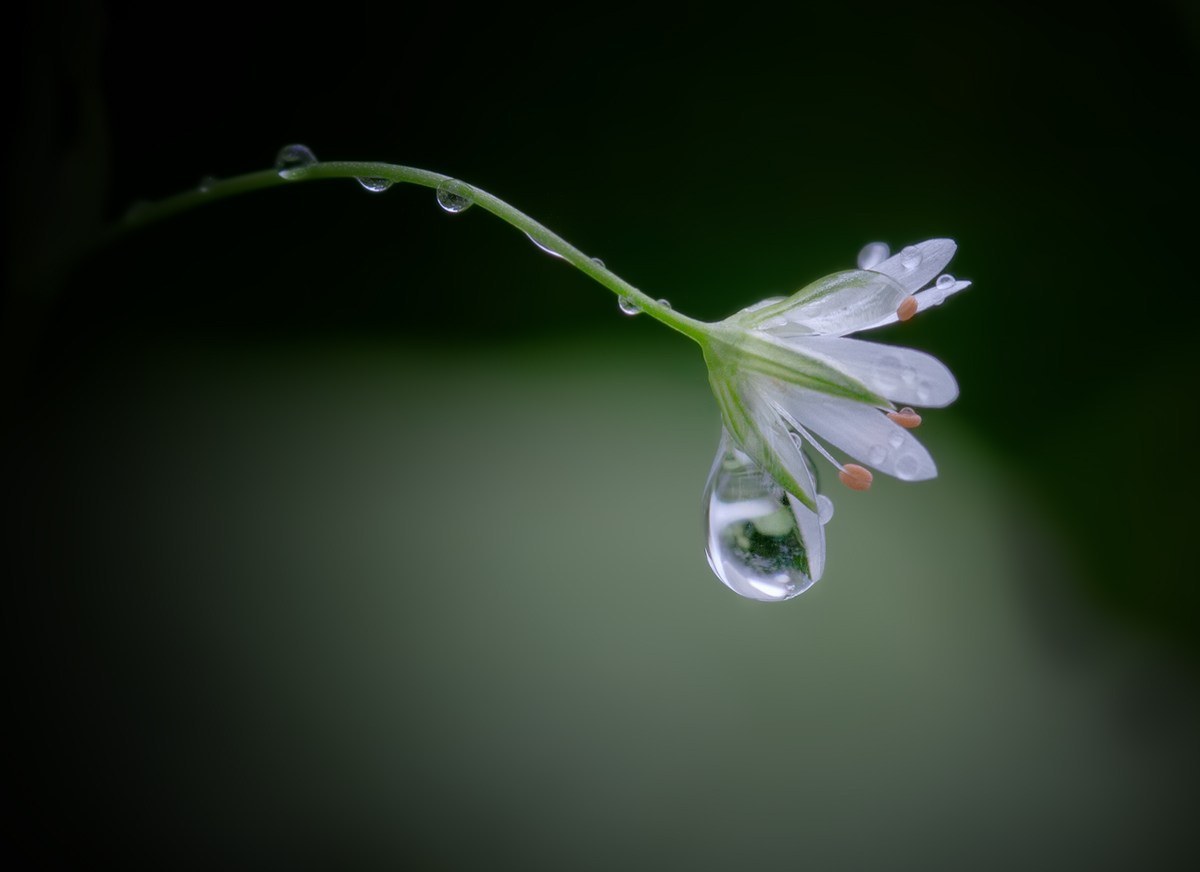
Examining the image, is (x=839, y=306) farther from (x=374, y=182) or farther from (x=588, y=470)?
(x=588, y=470)

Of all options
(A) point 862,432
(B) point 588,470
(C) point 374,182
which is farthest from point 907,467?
(B) point 588,470

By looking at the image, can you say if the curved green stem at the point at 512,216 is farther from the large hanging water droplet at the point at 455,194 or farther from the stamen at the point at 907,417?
the stamen at the point at 907,417

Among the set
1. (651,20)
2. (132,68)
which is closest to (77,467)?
(132,68)

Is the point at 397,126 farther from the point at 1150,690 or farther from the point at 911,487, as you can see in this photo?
the point at 1150,690

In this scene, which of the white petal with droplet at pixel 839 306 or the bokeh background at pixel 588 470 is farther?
the bokeh background at pixel 588 470

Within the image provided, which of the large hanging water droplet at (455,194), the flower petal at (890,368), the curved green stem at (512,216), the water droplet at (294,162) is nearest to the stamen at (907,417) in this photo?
the flower petal at (890,368)

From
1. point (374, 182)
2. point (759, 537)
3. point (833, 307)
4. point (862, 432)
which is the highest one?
point (374, 182)
